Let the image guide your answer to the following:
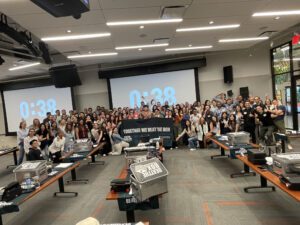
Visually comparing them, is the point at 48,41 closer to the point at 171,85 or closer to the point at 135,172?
the point at 135,172

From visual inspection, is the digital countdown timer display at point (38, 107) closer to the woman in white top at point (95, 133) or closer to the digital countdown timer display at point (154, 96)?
the digital countdown timer display at point (154, 96)

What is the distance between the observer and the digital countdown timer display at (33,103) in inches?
517

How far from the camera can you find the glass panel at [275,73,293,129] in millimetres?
10688

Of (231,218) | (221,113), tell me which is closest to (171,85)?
(221,113)

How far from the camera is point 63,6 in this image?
9.95 feet

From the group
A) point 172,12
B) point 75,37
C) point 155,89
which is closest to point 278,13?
point 172,12

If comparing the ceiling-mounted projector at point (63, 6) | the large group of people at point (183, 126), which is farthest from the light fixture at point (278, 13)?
the ceiling-mounted projector at point (63, 6)

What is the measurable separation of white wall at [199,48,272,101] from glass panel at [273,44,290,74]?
45cm

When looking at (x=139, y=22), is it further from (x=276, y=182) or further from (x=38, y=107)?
(x=38, y=107)

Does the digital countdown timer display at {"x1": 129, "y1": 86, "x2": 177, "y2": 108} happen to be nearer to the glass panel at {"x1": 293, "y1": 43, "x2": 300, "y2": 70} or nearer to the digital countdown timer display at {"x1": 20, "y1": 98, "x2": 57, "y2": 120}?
the digital countdown timer display at {"x1": 20, "y1": 98, "x2": 57, "y2": 120}

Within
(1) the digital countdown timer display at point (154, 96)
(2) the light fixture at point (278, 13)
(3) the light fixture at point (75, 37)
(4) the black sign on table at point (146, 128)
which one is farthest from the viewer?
(1) the digital countdown timer display at point (154, 96)

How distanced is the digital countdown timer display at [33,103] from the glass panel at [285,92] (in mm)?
10089

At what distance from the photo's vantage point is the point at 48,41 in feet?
22.9

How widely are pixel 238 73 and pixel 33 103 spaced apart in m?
10.7
